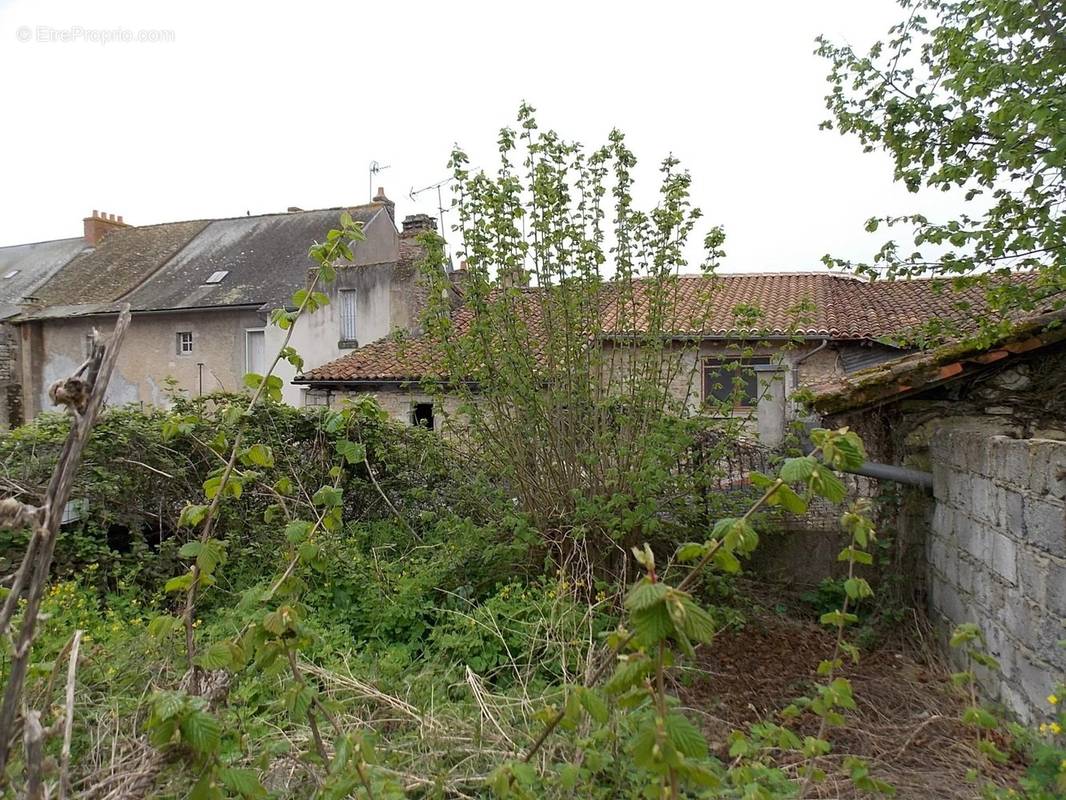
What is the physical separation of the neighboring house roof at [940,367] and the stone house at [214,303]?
13.0m

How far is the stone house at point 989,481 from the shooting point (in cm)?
377

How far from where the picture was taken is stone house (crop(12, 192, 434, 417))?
1859cm

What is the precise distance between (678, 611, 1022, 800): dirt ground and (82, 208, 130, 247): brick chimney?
27.4 metres

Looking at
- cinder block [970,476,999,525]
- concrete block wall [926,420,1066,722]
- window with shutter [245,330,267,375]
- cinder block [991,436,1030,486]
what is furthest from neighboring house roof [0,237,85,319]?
cinder block [991,436,1030,486]

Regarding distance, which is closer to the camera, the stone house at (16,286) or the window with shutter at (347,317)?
the window with shutter at (347,317)

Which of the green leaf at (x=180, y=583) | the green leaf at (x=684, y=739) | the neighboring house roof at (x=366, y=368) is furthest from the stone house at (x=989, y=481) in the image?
the neighboring house roof at (x=366, y=368)

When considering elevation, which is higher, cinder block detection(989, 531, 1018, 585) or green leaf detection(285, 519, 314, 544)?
green leaf detection(285, 519, 314, 544)

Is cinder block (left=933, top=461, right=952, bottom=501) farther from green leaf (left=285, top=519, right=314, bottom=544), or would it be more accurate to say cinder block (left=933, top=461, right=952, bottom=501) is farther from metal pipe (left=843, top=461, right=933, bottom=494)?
green leaf (left=285, top=519, right=314, bottom=544)

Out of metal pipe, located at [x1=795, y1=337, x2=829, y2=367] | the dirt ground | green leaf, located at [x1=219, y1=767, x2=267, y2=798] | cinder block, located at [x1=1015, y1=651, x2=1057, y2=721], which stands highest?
metal pipe, located at [x1=795, y1=337, x2=829, y2=367]

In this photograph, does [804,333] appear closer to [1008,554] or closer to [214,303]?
[1008,554]

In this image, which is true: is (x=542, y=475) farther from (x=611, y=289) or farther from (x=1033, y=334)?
(x=1033, y=334)

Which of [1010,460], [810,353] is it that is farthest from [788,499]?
[810,353]

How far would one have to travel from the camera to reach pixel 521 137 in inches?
231

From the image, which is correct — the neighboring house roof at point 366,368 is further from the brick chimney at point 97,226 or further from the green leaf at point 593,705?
the brick chimney at point 97,226
